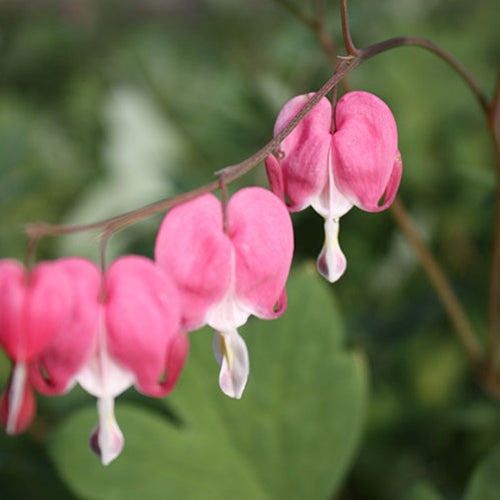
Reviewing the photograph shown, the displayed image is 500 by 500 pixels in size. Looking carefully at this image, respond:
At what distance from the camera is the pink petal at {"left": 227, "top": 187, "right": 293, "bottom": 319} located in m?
0.80

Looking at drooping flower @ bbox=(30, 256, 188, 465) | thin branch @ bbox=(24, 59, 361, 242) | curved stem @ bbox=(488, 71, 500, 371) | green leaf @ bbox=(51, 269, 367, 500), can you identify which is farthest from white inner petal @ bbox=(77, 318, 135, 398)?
curved stem @ bbox=(488, 71, 500, 371)

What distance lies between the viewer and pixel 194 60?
3420 mm

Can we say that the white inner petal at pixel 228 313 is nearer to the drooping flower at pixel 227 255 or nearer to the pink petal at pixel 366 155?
the drooping flower at pixel 227 255

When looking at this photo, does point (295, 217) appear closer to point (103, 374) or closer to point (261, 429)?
point (261, 429)

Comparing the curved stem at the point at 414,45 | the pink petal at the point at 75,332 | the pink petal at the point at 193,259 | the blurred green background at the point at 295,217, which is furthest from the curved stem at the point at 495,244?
the pink petal at the point at 75,332

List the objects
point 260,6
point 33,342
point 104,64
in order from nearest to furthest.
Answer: point 33,342 → point 104,64 → point 260,6

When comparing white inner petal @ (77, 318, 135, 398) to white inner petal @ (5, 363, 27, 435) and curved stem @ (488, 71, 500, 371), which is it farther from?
curved stem @ (488, 71, 500, 371)

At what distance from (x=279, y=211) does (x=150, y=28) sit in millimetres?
3323

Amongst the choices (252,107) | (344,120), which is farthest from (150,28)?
(344,120)

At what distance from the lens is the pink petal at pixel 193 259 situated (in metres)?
0.78

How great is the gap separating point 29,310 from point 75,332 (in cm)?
5

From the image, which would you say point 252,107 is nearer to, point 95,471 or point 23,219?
point 23,219

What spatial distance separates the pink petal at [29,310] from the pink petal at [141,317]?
0.05 m

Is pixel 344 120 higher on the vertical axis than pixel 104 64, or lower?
higher
